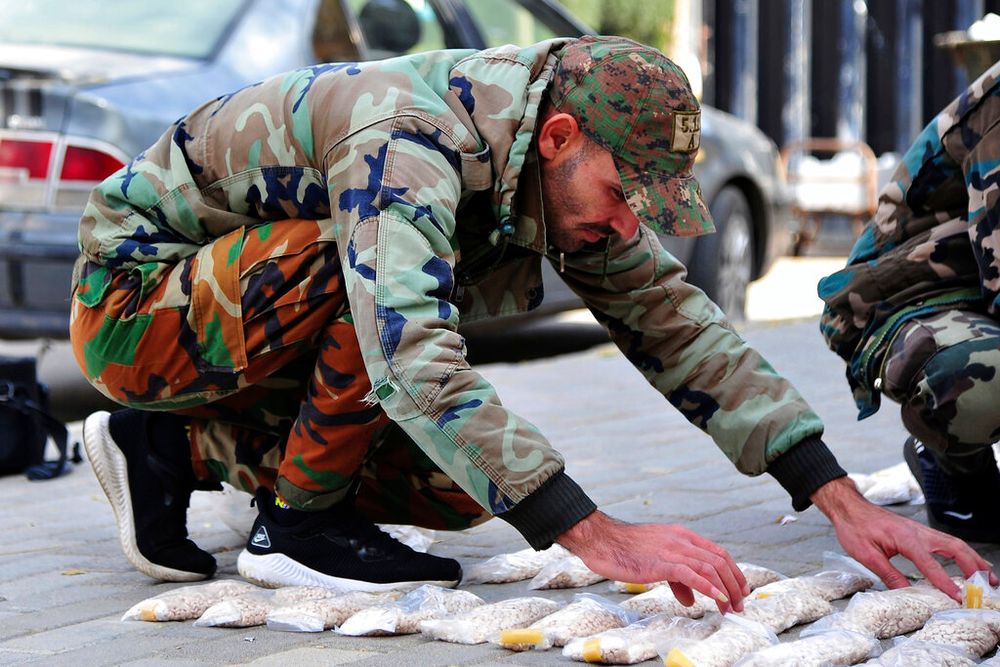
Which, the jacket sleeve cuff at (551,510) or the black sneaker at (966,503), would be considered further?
the black sneaker at (966,503)

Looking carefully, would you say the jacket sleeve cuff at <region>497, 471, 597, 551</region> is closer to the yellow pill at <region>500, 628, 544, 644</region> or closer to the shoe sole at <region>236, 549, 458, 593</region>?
the yellow pill at <region>500, 628, 544, 644</region>

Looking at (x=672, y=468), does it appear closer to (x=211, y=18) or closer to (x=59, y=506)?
(x=59, y=506)

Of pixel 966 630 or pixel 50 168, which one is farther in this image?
pixel 50 168

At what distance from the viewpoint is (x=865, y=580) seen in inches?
112

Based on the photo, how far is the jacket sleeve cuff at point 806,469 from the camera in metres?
2.79

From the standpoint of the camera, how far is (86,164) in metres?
4.82

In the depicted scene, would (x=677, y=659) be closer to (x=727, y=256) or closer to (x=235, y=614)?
(x=235, y=614)

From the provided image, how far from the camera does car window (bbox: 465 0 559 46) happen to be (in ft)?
20.4

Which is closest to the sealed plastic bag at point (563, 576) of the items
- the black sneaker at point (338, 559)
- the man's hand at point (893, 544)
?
the black sneaker at point (338, 559)

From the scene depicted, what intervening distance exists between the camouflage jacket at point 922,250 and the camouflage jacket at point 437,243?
386 mm

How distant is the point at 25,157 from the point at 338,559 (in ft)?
8.24

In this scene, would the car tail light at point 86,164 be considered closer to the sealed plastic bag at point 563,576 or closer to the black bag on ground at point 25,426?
the black bag on ground at point 25,426

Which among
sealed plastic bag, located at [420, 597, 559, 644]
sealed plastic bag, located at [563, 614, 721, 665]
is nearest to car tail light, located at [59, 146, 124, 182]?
sealed plastic bag, located at [420, 597, 559, 644]

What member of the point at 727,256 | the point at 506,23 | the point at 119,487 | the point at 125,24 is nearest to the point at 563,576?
the point at 119,487
